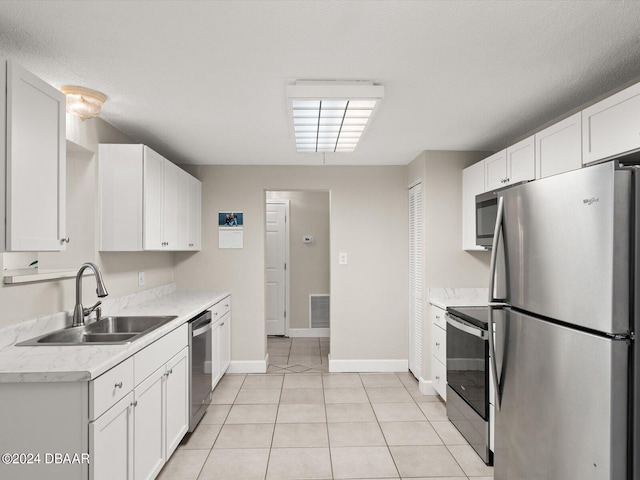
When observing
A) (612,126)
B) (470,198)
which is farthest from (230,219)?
(612,126)

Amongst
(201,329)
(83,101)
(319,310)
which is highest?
(83,101)

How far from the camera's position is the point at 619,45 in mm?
1791

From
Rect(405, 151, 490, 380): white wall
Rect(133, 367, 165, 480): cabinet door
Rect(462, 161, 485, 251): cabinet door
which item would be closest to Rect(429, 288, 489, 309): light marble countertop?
Rect(405, 151, 490, 380): white wall

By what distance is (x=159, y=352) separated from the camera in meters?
2.27

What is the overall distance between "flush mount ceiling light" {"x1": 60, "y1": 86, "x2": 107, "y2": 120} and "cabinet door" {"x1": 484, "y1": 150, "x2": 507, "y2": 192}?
2.78 m

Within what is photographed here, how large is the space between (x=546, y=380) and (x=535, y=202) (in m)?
0.76

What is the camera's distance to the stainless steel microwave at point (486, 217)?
9.20 feet

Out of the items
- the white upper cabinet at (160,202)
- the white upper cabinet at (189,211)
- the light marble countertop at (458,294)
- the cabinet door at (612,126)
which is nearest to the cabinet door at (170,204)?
the white upper cabinet at (160,202)

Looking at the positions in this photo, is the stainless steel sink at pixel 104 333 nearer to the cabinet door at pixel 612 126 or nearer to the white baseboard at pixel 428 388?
the white baseboard at pixel 428 388

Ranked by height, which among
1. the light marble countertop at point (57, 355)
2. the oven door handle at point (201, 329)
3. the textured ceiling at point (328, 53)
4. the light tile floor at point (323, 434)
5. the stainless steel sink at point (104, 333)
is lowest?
the light tile floor at point (323, 434)

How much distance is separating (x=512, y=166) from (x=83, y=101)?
286cm

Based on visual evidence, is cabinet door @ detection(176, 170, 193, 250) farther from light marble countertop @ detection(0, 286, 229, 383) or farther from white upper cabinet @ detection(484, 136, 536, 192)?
white upper cabinet @ detection(484, 136, 536, 192)

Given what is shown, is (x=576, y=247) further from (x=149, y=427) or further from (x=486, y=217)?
(x=149, y=427)

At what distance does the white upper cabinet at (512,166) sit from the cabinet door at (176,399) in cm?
265
